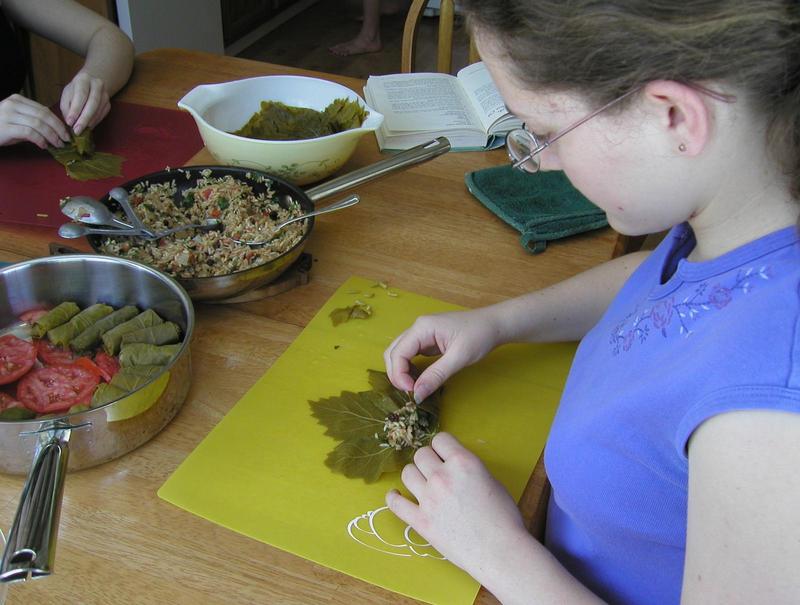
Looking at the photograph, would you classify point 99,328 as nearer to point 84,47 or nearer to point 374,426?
point 374,426

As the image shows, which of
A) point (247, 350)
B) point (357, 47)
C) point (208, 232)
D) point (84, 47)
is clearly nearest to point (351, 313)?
point (247, 350)

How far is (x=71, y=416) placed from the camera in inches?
30.6

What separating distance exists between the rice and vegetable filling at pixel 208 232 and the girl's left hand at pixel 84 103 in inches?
13.2

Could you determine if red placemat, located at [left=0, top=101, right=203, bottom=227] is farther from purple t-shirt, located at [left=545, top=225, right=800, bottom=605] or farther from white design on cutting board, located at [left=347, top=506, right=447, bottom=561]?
purple t-shirt, located at [left=545, top=225, right=800, bottom=605]

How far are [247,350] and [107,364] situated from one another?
0.18m

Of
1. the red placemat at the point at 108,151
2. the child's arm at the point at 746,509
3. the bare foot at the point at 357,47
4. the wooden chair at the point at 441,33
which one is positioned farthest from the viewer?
the bare foot at the point at 357,47

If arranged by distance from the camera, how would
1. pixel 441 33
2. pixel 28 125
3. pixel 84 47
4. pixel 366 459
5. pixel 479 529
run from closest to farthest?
pixel 479 529
pixel 366 459
pixel 28 125
pixel 84 47
pixel 441 33

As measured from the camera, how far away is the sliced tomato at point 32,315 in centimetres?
102

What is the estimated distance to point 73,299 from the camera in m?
1.04

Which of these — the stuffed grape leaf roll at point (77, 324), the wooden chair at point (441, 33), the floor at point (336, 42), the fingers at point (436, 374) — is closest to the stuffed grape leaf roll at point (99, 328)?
the stuffed grape leaf roll at point (77, 324)

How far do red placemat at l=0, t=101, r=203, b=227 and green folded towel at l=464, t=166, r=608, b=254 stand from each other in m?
0.56

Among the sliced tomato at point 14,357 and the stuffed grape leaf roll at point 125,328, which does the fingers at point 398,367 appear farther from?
the sliced tomato at point 14,357

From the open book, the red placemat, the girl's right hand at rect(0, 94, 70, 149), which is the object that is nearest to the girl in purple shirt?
the open book

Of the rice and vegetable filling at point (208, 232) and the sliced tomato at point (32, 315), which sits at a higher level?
the rice and vegetable filling at point (208, 232)
